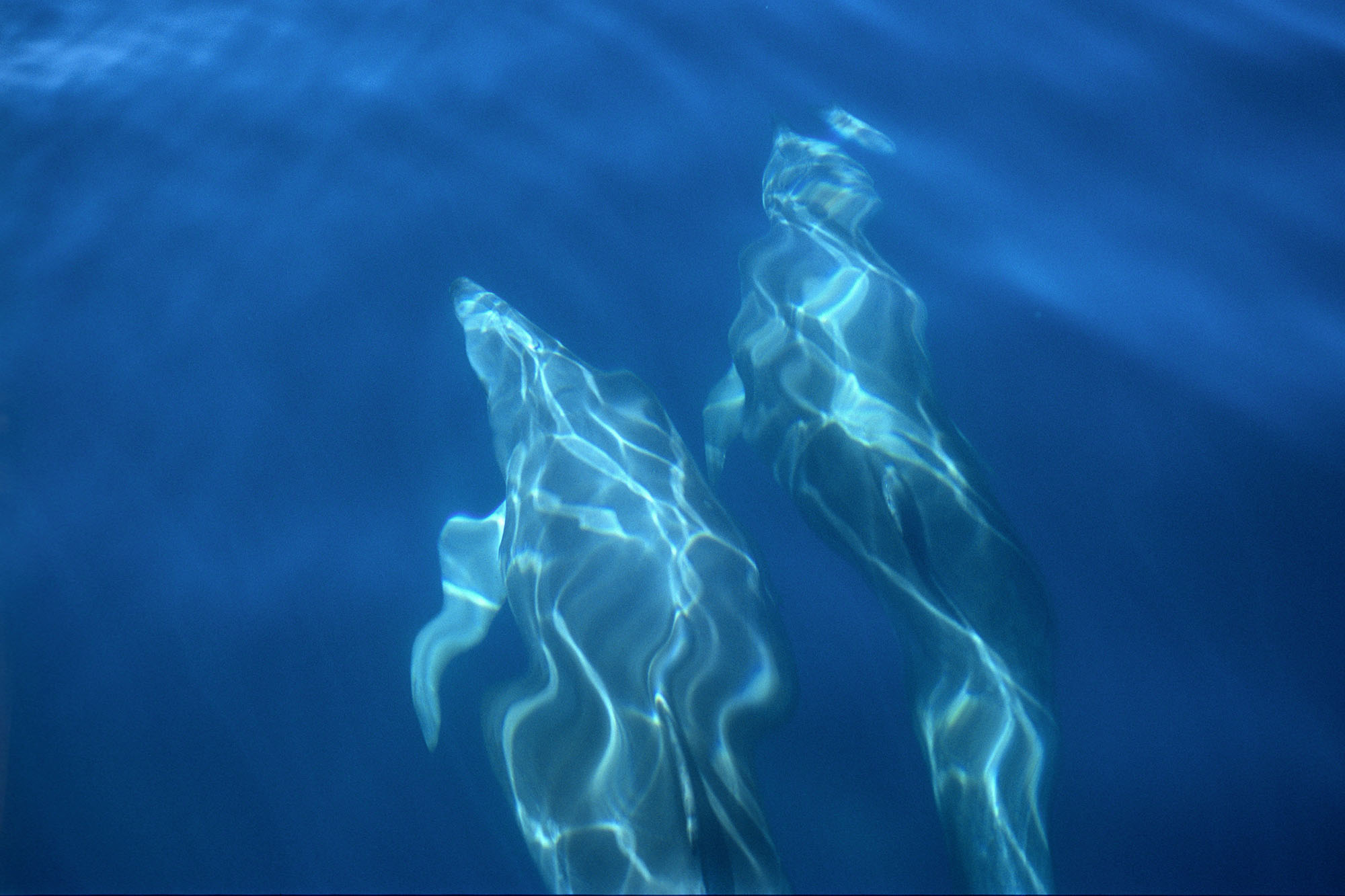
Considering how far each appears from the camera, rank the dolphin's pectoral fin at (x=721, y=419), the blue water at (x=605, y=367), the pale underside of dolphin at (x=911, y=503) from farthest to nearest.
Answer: the dolphin's pectoral fin at (x=721, y=419) < the blue water at (x=605, y=367) < the pale underside of dolphin at (x=911, y=503)

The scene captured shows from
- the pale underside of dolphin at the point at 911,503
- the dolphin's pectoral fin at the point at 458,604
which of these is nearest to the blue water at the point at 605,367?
the dolphin's pectoral fin at the point at 458,604

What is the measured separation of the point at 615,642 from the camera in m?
4.37

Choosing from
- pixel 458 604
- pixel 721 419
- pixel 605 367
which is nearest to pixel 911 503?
pixel 721 419

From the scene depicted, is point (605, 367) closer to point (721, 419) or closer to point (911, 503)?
point (721, 419)

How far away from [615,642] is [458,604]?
1.54 meters

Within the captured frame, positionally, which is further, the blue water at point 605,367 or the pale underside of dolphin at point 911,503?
the blue water at point 605,367

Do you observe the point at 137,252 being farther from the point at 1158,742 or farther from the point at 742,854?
the point at 1158,742

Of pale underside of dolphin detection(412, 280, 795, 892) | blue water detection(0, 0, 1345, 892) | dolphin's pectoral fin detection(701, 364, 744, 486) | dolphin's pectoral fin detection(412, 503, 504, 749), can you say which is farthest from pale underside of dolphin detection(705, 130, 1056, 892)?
dolphin's pectoral fin detection(412, 503, 504, 749)

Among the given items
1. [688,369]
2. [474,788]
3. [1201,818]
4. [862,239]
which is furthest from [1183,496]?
[474,788]

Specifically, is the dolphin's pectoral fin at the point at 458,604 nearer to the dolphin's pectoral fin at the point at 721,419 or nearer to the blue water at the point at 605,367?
the blue water at the point at 605,367

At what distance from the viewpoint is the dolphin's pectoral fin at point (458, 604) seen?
4.97 metres

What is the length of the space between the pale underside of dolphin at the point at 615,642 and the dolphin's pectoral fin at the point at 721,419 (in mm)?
478

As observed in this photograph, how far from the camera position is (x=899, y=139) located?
7.99 meters

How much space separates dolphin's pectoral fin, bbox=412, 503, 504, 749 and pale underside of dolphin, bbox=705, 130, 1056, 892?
1.77 m
